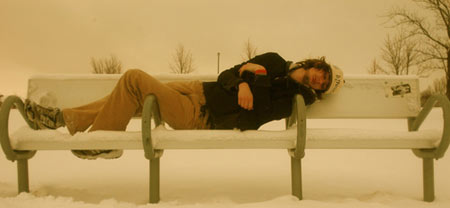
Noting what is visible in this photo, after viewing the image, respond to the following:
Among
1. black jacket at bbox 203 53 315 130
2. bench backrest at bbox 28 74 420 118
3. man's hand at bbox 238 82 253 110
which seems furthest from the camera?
bench backrest at bbox 28 74 420 118

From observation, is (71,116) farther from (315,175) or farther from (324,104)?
(315,175)

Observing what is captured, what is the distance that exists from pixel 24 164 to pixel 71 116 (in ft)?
1.47

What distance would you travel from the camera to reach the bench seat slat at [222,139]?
6.25 ft

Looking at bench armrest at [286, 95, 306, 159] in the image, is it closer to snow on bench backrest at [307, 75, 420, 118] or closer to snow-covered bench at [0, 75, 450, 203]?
snow-covered bench at [0, 75, 450, 203]

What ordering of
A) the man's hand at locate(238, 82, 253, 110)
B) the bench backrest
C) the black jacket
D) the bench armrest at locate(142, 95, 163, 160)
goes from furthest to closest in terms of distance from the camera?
the bench backrest
the black jacket
the man's hand at locate(238, 82, 253, 110)
the bench armrest at locate(142, 95, 163, 160)

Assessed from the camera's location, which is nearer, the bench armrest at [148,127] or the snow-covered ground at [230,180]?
the bench armrest at [148,127]

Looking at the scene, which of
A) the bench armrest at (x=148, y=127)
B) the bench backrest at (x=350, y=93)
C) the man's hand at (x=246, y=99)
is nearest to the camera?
the bench armrest at (x=148, y=127)

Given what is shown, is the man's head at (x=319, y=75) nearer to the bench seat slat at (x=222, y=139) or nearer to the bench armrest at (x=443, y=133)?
the bench seat slat at (x=222, y=139)

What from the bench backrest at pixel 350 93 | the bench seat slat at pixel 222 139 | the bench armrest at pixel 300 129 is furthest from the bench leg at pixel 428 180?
the bench armrest at pixel 300 129

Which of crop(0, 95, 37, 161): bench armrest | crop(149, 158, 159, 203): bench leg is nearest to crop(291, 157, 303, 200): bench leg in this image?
crop(149, 158, 159, 203): bench leg

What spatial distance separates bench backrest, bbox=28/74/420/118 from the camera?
7.98 feet

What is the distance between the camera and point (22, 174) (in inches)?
83.0

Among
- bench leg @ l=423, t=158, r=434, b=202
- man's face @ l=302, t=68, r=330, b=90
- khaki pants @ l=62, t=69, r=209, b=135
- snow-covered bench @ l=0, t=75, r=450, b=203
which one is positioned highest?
man's face @ l=302, t=68, r=330, b=90

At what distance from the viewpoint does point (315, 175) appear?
9.46 feet
